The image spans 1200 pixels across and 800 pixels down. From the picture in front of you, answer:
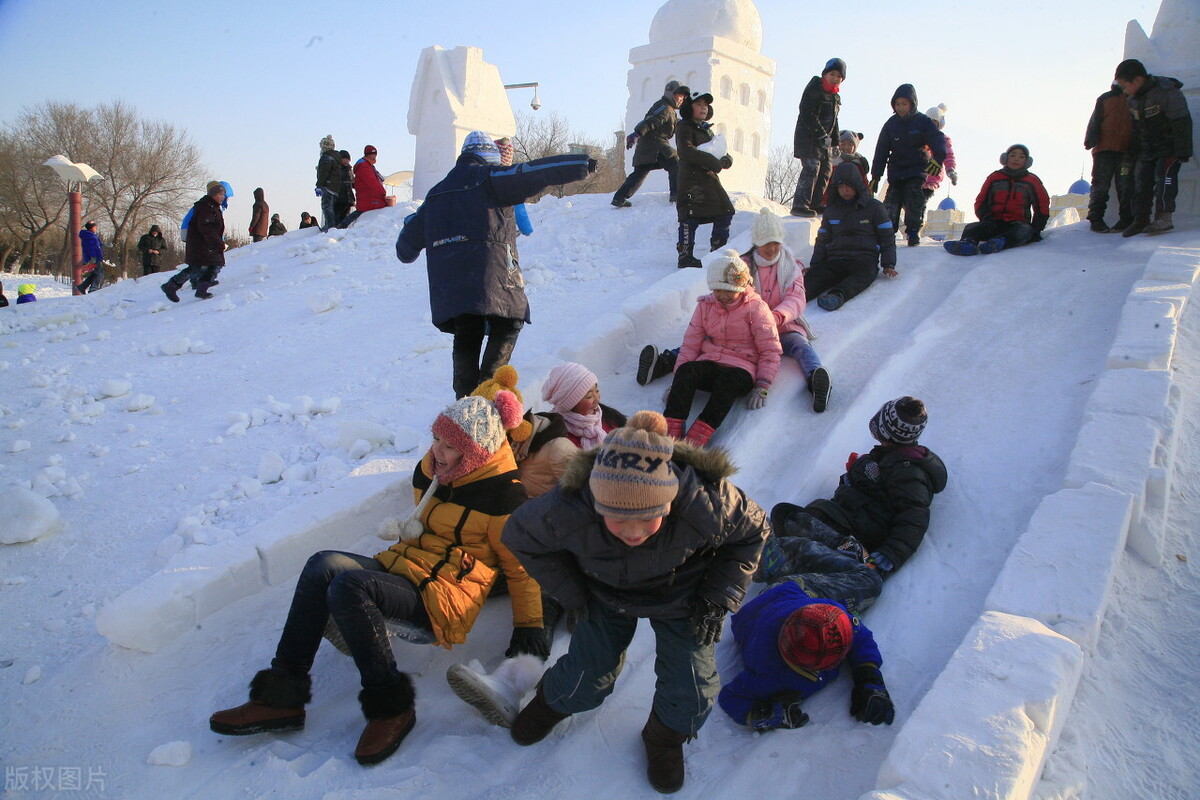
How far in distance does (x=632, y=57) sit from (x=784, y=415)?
45.8ft

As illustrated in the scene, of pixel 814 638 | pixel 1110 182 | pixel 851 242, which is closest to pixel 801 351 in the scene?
pixel 851 242

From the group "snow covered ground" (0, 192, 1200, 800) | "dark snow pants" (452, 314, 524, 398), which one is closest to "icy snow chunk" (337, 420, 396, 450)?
"snow covered ground" (0, 192, 1200, 800)

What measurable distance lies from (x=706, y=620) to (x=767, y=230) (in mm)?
3464

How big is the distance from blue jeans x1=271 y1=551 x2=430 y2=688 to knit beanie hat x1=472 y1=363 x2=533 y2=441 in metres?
0.81

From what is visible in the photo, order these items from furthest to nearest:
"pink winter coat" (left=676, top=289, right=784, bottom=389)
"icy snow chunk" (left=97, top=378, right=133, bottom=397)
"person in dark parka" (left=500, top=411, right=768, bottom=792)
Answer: "icy snow chunk" (left=97, top=378, right=133, bottom=397)
"pink winter coat" (left=676, top=289, right=784, bottom=389)
"person in dark parka" (left=500, top=411, right=768, bottom=792)

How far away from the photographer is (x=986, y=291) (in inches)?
219

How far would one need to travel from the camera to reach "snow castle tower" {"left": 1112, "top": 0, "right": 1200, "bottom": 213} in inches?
272

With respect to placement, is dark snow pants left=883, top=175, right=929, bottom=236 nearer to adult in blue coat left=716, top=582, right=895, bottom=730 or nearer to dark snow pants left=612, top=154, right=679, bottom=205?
dark snow pants left=612, top=154, right=679, bottom=205

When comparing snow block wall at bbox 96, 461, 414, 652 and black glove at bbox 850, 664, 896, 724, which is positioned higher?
snow block wall at bbox 96, 461, 414, 652

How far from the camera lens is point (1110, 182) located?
22.8 ft

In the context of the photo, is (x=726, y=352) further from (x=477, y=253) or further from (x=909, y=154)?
(x=909, y=154)

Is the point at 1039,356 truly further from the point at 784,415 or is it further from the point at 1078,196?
the point at 1078,196

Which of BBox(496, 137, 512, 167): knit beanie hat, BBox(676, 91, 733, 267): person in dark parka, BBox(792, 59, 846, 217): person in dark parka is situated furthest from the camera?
BBox(792, 59, 846, 217): person in dark parka

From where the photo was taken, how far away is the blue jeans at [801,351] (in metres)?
4.51
